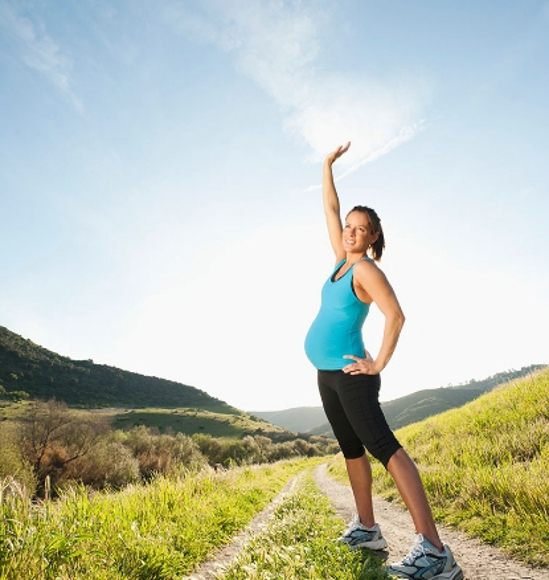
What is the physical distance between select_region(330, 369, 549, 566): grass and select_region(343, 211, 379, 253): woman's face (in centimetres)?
A: 271

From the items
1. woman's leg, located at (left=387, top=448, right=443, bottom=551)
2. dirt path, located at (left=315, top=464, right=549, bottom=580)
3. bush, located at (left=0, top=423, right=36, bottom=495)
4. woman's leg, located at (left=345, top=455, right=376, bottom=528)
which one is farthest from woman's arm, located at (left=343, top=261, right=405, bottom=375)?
bush, located at (left=0, top=423, right=36, bottom=495)

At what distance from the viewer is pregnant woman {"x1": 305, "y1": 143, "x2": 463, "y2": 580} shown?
8.36 feet

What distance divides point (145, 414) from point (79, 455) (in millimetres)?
72056

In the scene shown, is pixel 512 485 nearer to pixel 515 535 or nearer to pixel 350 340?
pixel 515 535

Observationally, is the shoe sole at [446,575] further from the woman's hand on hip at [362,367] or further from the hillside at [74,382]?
the hillside at [74,382]

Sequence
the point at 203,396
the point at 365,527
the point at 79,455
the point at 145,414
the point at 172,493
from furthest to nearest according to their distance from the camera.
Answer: the point at 203,396
the point at 145,414
the point at 79,455
the point at 172,493
the point at 365,527

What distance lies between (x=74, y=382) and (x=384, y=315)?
5341 inches

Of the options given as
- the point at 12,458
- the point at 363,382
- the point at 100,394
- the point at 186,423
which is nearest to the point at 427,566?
the point at 363,382

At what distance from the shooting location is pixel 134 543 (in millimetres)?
2816

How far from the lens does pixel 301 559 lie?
2.68 meters

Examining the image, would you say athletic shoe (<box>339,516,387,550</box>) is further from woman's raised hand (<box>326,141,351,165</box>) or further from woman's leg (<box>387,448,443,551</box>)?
woman's raised hand (<box>326,141,351,165</box>)

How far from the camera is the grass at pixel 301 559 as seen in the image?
7.93ft

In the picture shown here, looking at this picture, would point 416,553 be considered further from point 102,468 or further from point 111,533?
point 102,468

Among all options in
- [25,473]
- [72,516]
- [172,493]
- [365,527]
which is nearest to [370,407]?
[365,527]
